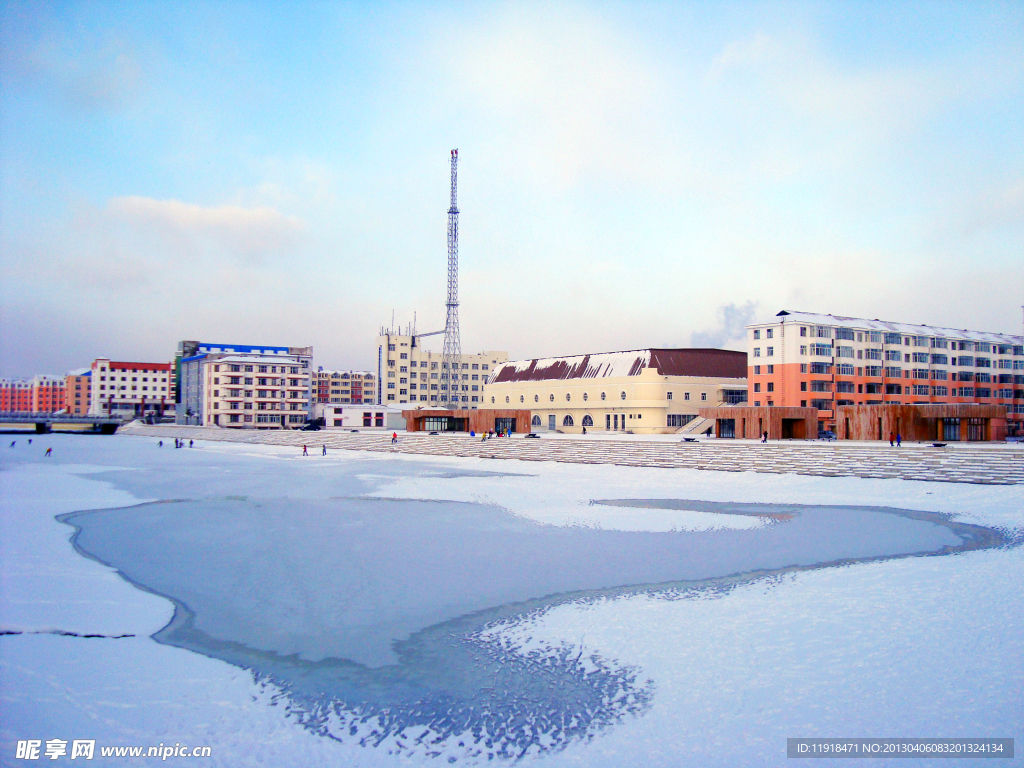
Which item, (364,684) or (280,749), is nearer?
(280,749)

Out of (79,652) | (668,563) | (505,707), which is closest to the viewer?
(505,707)

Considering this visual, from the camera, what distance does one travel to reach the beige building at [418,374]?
13938 centimetres

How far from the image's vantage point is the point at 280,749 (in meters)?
8.04

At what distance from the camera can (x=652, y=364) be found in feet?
266

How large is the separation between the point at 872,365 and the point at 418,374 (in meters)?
91.8

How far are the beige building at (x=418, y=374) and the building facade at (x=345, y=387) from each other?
5207 cm

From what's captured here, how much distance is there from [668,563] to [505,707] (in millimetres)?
8814

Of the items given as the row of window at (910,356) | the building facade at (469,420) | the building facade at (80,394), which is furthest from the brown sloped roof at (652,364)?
the building facade at (80,394)

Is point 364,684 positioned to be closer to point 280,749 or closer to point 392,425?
point 280,749

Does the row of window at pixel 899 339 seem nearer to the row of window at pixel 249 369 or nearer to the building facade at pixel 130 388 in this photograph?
the row of window at pixel 249 369

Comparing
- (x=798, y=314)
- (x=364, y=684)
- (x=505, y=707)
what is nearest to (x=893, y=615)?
(x=505, y=707)

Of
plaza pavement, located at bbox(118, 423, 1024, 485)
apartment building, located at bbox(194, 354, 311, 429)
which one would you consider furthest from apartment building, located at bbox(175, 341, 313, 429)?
plaza pavement, located at bbox(118, 423, 1024, 485)

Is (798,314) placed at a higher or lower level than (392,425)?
higher

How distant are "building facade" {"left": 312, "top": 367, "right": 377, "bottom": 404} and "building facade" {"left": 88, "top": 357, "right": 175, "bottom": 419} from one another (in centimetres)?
3927
